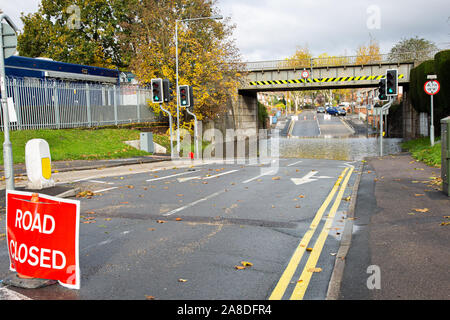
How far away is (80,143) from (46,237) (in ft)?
61.6

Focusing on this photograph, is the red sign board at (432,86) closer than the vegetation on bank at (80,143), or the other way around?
the vegetation on bank at (80,143)

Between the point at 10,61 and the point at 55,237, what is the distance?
21198 mm

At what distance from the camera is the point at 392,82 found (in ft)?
75.6

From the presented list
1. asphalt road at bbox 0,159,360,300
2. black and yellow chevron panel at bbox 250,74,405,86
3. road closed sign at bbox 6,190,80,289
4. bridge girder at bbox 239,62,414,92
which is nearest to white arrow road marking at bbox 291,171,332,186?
asphalt road at bbox 0,159,360,300

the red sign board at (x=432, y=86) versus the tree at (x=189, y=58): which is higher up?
the tree at (x=189, y=58)

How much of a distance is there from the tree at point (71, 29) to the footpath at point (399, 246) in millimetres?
39961

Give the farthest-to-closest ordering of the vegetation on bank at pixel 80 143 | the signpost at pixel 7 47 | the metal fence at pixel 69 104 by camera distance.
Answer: the metal fence at pixel 69 104 → the vegetation on bank at pixel 80 143 → the signpost at pixel 7 47

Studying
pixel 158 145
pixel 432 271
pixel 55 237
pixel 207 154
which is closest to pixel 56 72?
pixel 158 145

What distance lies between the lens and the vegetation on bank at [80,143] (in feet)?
66.7

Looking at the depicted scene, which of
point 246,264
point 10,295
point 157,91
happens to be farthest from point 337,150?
point 10,295

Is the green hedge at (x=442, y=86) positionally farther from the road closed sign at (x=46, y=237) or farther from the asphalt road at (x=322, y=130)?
the road closed sign at (x=46, y=237)

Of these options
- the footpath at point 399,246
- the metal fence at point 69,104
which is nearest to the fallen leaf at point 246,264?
the footpath at point 399,246

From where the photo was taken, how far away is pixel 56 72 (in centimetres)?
2620

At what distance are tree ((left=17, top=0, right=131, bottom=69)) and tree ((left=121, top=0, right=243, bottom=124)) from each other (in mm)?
9633
